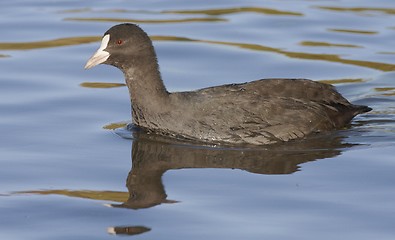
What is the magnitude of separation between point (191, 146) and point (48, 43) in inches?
174

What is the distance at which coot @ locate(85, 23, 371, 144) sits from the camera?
9336 millimetres

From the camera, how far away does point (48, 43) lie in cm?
1313

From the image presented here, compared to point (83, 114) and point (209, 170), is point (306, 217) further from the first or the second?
point (83, 114)

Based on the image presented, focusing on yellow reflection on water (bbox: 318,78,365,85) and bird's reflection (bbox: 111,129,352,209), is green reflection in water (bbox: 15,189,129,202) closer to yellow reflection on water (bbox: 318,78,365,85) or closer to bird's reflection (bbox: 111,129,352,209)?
bird's reflection (bbox: 111,129,352,209)

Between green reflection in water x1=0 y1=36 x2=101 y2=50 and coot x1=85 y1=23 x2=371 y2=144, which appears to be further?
green reflection in water x1=0 y1=36 x2=101 y2=50

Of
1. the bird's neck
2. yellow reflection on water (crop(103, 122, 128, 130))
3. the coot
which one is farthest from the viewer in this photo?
yellow reflection on water (crop(103, 122, 128, 130))

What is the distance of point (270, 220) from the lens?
704 cm

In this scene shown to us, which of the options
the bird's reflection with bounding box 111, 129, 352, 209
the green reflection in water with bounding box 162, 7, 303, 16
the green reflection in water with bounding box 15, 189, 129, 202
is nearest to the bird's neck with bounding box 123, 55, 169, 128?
the bird's reflection with bounding box 111, 129, 352, 209

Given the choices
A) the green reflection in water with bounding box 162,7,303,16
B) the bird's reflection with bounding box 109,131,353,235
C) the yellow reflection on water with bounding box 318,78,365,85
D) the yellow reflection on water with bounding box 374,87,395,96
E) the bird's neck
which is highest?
the green reflection in water with bounding box 162,7,303,16

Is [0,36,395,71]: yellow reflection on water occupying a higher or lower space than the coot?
higher

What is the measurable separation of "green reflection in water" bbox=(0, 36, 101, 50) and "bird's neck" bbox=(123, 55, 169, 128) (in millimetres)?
3559

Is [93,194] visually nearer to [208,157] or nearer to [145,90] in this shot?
[208,157]

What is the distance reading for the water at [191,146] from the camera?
7102 mm

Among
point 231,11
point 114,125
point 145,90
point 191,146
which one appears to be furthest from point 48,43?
point 191,146
